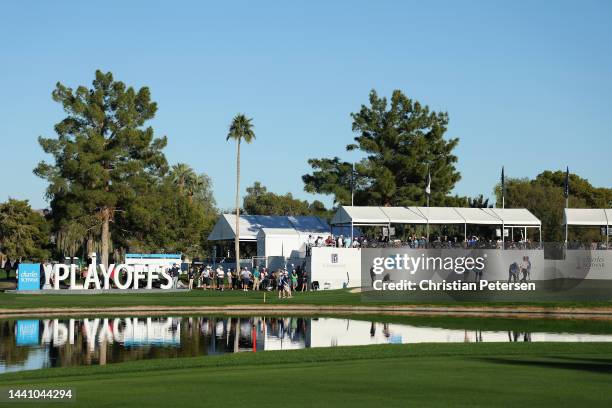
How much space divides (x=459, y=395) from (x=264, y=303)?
32.8 meters

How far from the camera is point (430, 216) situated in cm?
7338

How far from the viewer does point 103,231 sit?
81750mm

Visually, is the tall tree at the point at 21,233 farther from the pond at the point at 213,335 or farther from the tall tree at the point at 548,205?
the pond at the point at 213,335

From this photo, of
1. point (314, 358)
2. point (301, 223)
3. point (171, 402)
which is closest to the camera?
point (171, 402)

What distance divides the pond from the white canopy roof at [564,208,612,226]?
32133 mm

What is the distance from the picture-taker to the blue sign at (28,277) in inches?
2356

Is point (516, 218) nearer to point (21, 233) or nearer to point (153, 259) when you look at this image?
point (153, 259)

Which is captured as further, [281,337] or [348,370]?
[281,337]

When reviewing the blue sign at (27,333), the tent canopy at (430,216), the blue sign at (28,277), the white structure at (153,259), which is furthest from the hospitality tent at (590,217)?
the blue sign at (27,333)

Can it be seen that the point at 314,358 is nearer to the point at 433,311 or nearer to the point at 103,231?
the point at 433,311

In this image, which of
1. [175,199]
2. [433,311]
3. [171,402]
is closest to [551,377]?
[171,402]

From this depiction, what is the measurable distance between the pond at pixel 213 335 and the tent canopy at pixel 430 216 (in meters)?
29.9

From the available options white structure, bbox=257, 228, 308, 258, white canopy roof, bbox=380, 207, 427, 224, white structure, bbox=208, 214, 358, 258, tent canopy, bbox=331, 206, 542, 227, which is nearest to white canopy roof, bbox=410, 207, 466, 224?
tent canopy, bbox=331, 206, 542, 227

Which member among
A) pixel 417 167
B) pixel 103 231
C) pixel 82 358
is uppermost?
pixel 417 167
